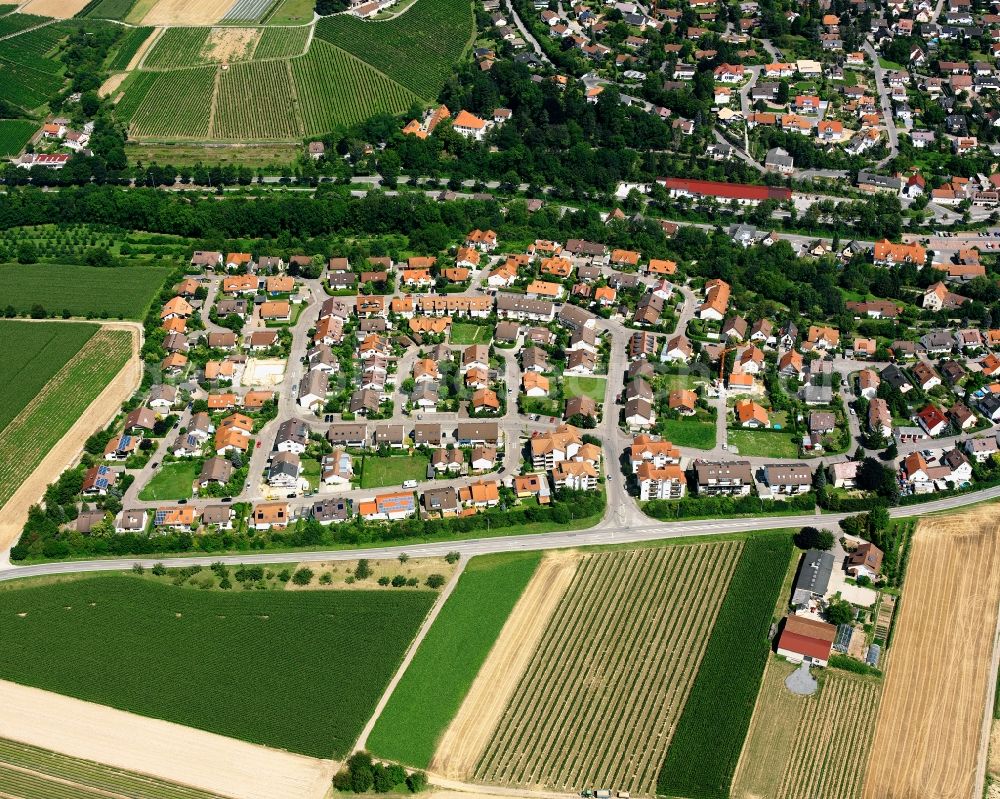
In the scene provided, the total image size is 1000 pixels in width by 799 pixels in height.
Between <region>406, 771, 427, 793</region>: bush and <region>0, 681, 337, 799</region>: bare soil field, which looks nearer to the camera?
<region>406, 771, 427, 793</region>: bush

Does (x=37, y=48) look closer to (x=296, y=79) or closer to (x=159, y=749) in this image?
(x=296, y=79)

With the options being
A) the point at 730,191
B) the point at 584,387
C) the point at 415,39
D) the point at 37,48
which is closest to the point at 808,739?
the point at 584,387

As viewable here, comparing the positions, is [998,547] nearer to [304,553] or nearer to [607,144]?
[304,553]

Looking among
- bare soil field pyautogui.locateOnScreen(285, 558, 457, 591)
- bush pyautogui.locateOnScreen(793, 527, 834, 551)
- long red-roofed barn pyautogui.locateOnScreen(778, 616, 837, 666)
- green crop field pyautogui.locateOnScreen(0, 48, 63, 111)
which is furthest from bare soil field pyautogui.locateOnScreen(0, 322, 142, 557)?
green crop field pyautogui.locateOnScreen(0, 48, 63, 111)

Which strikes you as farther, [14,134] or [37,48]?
[37,48]

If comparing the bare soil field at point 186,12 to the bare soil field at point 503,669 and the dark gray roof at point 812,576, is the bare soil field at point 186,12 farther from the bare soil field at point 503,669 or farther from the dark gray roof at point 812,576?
the dark gray roof at point 812,576

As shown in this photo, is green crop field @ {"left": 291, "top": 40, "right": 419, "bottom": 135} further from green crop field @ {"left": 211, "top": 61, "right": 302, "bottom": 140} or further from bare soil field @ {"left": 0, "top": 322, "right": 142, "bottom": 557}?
bare soil field @ {"left": 0, "top": 322, "right": 142, "bottom": 557}
